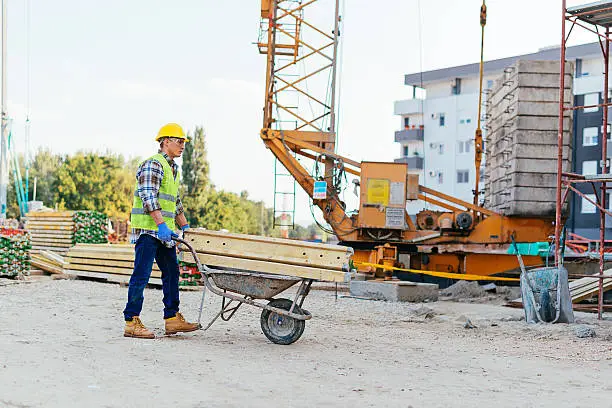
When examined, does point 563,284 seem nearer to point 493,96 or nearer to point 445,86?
point 493,96

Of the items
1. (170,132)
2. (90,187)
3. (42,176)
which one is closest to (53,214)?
(170,132)

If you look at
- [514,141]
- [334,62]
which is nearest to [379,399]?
[514,141]

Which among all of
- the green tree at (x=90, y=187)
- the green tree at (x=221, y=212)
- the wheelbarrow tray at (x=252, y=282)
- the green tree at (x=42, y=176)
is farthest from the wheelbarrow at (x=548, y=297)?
the green tree at (x=42, y=176)

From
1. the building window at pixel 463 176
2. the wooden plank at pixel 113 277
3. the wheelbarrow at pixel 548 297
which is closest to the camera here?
the wheelbarrow at pixel 548 297

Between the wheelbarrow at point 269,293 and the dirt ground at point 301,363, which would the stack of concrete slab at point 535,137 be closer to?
the dirt ground at point 301,363

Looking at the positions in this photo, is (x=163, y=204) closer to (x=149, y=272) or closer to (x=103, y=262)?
(x=149, y=272)

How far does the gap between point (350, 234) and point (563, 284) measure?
28.7 ft

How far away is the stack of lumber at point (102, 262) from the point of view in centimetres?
1602

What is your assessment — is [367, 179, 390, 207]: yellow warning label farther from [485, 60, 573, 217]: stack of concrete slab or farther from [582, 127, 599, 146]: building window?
[582, 127, 599, 146]: building window

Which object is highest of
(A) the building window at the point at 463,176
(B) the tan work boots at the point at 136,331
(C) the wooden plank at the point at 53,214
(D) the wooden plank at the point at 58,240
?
(A) the building window at the point at 463,176

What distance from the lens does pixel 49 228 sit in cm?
2203

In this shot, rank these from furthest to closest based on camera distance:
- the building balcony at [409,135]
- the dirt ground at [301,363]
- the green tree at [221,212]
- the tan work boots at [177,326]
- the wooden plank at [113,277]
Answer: the green tree at [221,212], the building balcony at [409,135], the wooden plank at [113,277], the tan work boots at [177,326], the dirt ground at [301,363]

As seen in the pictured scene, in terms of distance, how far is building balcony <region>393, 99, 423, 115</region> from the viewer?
206 feet

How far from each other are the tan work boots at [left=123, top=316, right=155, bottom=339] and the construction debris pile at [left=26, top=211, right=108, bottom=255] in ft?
47.4
